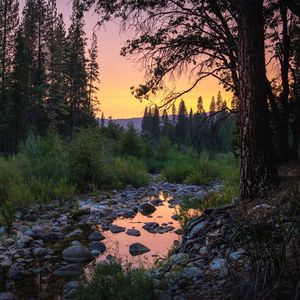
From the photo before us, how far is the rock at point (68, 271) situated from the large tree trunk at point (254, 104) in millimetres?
2940

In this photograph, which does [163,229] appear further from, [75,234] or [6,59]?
[6,59]

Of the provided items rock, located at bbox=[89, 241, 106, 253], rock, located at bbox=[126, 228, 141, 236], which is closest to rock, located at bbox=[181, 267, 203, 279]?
rock, located at bbox=[89, 241, 106, 253]

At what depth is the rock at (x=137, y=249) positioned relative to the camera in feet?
26.0

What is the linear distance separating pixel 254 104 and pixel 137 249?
134 inches

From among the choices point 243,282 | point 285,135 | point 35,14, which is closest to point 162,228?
point 285,135

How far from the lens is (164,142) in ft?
99.4

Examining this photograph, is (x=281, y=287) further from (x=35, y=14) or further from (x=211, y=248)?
(x=35, y=14)

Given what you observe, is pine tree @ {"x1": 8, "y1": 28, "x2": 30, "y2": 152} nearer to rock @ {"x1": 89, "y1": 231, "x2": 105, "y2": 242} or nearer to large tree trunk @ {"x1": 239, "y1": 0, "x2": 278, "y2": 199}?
rock @ {"x1": 89, "y1": 231, "x2": 105, "y2": 242}

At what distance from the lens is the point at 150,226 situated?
10.3 meters

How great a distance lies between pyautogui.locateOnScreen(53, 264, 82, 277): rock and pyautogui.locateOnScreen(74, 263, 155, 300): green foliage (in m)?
1.90

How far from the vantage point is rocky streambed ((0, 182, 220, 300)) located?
6.31 m

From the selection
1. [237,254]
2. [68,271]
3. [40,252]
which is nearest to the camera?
[237,254]

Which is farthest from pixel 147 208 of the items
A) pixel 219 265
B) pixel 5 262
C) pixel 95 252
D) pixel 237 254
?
pixel 237 254

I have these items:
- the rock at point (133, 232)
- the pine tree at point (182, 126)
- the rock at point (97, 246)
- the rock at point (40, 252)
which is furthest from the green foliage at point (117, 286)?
the pine tree at point (182, 126)
